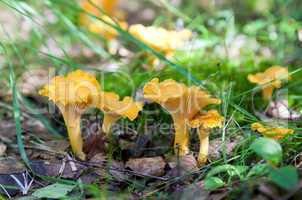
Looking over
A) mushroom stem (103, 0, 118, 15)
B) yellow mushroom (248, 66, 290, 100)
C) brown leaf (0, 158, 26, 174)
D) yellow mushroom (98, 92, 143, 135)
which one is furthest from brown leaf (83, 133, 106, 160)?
mushroom stem (103, 0, 118, 15)

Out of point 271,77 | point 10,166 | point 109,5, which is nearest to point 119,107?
point 10,166

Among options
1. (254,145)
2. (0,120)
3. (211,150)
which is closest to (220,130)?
(211,150)

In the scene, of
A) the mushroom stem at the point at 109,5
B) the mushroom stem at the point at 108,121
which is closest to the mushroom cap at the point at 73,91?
the mushroom stem at the point at 108,121

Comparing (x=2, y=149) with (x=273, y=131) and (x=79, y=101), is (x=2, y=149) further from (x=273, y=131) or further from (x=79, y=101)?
(x=273, y=131)

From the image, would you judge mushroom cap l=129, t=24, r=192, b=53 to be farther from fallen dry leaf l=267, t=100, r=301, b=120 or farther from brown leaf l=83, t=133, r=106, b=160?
brown leaf l=83, t=133, r=106, b=160

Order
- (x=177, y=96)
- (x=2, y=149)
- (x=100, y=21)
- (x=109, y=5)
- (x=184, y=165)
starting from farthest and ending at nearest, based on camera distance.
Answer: (x=109, y=5)
(x=100, y=21)
(x=2, y=149)
(x=184, y=165)
(x=177, y=96)

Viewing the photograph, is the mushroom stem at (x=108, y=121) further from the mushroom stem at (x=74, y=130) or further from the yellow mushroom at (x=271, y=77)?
the yellow mushroom at (x=271, y=77)
